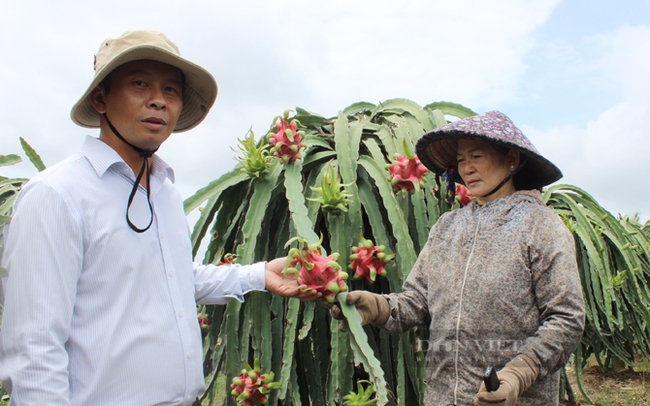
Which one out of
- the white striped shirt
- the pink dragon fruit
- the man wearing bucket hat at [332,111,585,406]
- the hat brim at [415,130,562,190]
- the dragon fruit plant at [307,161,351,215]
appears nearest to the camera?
the white striped shirt

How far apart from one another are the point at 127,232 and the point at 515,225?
1.15 metres

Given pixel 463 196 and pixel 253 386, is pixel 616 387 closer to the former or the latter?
pixel 463 196

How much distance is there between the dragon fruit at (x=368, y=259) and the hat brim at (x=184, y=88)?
0.74 m

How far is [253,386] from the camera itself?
2.11 meters

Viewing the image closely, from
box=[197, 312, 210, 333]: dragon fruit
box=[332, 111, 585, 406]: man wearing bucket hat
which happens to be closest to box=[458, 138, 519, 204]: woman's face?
box=[332, 111, 585, 406]: man wearing bucket hat

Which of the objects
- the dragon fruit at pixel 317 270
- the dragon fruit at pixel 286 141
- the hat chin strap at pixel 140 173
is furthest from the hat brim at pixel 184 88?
the dragon fruit at pixel 317 270

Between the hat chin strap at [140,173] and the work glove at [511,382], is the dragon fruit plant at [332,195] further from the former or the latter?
the work glove at [511,382]

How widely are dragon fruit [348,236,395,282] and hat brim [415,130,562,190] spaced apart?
0.40 m

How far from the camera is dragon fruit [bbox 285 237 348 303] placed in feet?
5.38

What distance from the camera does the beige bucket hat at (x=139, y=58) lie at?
1.48 m

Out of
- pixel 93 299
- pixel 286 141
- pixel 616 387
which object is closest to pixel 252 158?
pixel 286 141

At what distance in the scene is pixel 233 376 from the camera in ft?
7.41

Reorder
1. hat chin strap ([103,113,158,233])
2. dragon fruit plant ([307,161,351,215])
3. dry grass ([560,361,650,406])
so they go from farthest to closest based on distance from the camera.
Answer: dry grass ([560,361,650,406]) < dragon fruit plant ([307,161,351,215]) < hat chin strap ([103,113,158,233])

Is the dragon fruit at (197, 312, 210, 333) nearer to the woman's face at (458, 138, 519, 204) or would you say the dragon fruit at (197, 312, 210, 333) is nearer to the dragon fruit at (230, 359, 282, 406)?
the dragon fruit at (230, 359, 282, 406)
